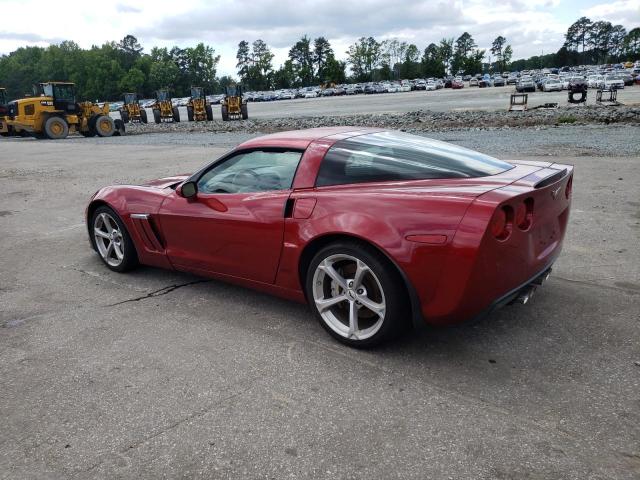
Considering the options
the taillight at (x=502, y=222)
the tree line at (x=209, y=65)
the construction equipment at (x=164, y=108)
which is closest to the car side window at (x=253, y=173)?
the taillight at (x=502, y=222)

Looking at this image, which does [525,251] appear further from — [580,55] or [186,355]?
[580,55]

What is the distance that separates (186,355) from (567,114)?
21406mm

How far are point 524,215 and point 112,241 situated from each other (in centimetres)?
372

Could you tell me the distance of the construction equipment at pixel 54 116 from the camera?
84.5ft

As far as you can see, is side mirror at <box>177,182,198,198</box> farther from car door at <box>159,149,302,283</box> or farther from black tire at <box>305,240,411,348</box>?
black tire at <box>305,240,411,348</box>

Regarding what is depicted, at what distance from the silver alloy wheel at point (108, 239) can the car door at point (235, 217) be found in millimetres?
789

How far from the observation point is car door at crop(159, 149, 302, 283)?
3.69m

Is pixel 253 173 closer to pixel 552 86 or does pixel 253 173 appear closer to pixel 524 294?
pixel 524 294

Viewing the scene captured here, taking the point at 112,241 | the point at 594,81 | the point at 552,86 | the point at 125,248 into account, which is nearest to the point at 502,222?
the point at 125,248

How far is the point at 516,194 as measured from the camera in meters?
2.92

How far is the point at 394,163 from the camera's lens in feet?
11.5

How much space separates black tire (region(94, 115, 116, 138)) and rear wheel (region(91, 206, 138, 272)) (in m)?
24.2

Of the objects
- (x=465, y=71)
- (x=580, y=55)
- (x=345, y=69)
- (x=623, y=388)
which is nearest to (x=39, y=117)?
(x=623, y=388)

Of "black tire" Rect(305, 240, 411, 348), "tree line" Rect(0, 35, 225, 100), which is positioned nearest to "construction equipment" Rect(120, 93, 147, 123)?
"black tire" Rect(305, 240, 411, 348)
